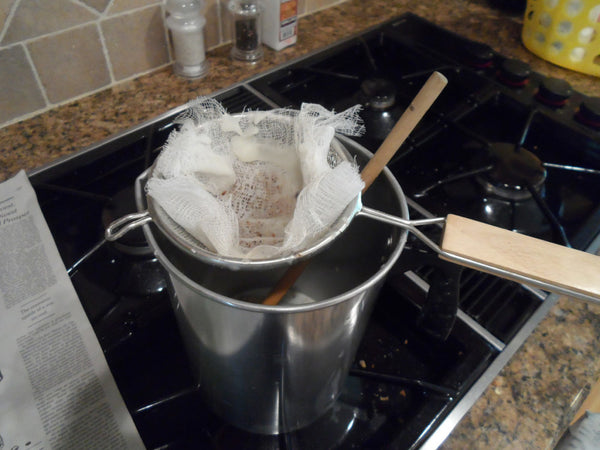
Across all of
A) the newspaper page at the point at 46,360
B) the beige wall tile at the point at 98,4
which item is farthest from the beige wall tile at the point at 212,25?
the newspaper page at the point at 46,360

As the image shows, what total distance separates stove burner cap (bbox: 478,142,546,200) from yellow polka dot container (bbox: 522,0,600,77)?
27 cm

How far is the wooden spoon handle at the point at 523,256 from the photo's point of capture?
11.5 inches

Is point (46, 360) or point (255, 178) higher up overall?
point (255, 178)

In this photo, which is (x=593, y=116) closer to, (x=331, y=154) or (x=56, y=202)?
(x=331, y=154)

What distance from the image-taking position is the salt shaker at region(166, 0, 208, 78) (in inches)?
23.3

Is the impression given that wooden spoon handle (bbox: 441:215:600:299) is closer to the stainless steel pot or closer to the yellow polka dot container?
the stainless steel pot

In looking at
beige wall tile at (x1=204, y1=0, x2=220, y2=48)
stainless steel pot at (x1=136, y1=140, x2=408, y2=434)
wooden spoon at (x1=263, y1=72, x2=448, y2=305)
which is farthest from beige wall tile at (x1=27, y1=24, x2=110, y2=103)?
wooden spoon at (x1=263, y1=72, x2=448, y2=305)

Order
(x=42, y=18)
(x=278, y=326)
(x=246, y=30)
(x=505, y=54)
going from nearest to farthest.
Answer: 1. (x=278, y=326)
2. (x=42, y=18)
3. (x=246, y=30)
4. (x=505, y=54)

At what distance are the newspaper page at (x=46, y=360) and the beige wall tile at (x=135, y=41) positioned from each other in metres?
0.25

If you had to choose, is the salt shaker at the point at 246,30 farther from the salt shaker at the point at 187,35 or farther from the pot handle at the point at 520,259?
the pot handle at the point at 520,259

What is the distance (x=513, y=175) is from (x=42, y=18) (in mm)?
573

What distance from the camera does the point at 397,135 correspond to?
0.36 m

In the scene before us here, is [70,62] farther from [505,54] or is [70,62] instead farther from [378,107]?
[505,54]

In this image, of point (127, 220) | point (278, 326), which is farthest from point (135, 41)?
point (278, 326)
